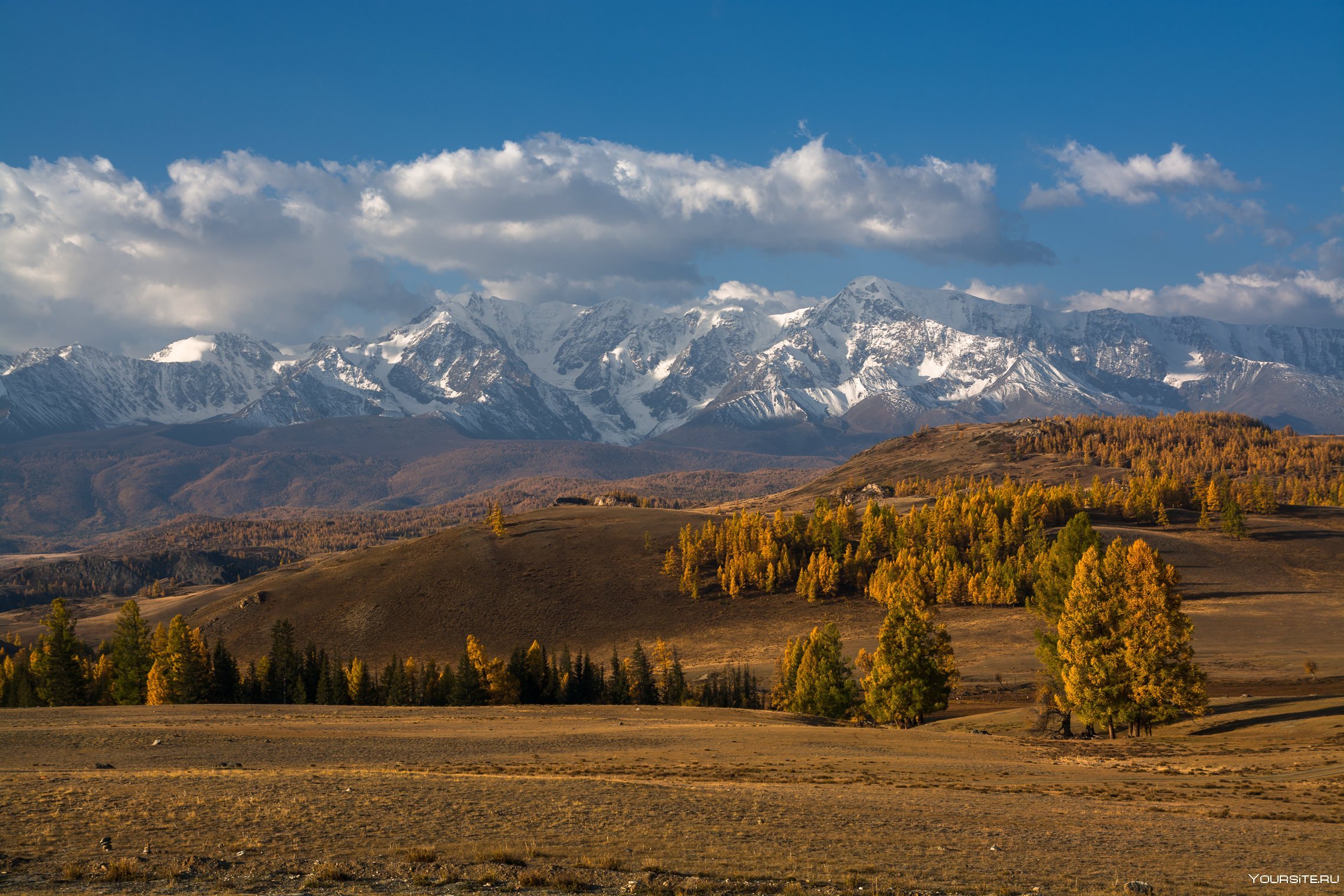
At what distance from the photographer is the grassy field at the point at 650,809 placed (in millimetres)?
21188

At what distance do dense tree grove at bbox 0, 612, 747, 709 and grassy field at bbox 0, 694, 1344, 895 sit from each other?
36611mm

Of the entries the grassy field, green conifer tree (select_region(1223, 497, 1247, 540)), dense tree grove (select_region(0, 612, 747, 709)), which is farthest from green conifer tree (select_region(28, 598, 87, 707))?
green conifer tree (select_region(1223, 497, 1247, 540))

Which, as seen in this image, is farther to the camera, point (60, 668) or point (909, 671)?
point (60, 668)

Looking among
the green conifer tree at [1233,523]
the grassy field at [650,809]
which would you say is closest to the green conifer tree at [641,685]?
the grassy field at [650,809]

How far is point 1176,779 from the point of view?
39.2 m

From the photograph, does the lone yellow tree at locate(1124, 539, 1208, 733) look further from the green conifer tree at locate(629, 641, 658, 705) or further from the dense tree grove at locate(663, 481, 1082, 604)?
the dense tree grove at locate(663, 481, 1082, 604)

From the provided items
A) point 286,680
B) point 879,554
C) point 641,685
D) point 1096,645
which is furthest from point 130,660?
point 879,554

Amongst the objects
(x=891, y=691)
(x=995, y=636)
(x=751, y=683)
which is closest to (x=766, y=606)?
(x=995, y=636)

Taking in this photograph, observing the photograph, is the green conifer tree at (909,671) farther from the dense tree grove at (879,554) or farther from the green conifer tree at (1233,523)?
the green conifer tree at (1233,523)

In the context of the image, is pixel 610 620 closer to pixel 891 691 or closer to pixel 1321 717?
pixel 891 691

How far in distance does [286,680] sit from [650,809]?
7803 cm

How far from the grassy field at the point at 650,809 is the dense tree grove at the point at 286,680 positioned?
3661cm

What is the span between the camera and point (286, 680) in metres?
94.8

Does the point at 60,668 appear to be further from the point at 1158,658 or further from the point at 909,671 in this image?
A: the point at 1158,658
